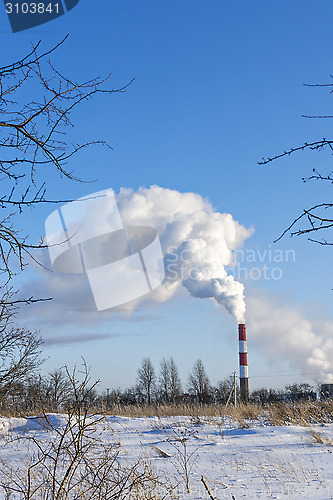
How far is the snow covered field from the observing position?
5.43 meters

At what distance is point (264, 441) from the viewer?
29.3 ft

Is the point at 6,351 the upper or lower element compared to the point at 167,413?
upper

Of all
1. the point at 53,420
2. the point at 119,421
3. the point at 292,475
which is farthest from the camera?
the point at 119,421

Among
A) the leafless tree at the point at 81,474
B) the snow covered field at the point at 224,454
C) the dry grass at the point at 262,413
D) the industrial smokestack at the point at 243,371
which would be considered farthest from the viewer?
the industrial smokestack at the point at 243,371

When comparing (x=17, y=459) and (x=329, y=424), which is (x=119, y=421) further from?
(x=329, y=424)

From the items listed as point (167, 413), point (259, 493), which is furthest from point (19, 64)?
point (167, 413)

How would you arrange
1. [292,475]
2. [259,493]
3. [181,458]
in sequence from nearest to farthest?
[259,493], [292,475], [181,458]

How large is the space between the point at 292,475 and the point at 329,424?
581 cm

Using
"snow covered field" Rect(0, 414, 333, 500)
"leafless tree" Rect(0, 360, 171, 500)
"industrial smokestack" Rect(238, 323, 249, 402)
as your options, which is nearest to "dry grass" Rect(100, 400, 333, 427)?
"snow covered field" Rect(0, 414, 333, 500)

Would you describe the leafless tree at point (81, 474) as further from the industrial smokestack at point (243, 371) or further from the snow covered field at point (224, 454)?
the industrial smokestack at point (243, 371)

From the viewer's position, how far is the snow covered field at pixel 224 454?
5430mm
